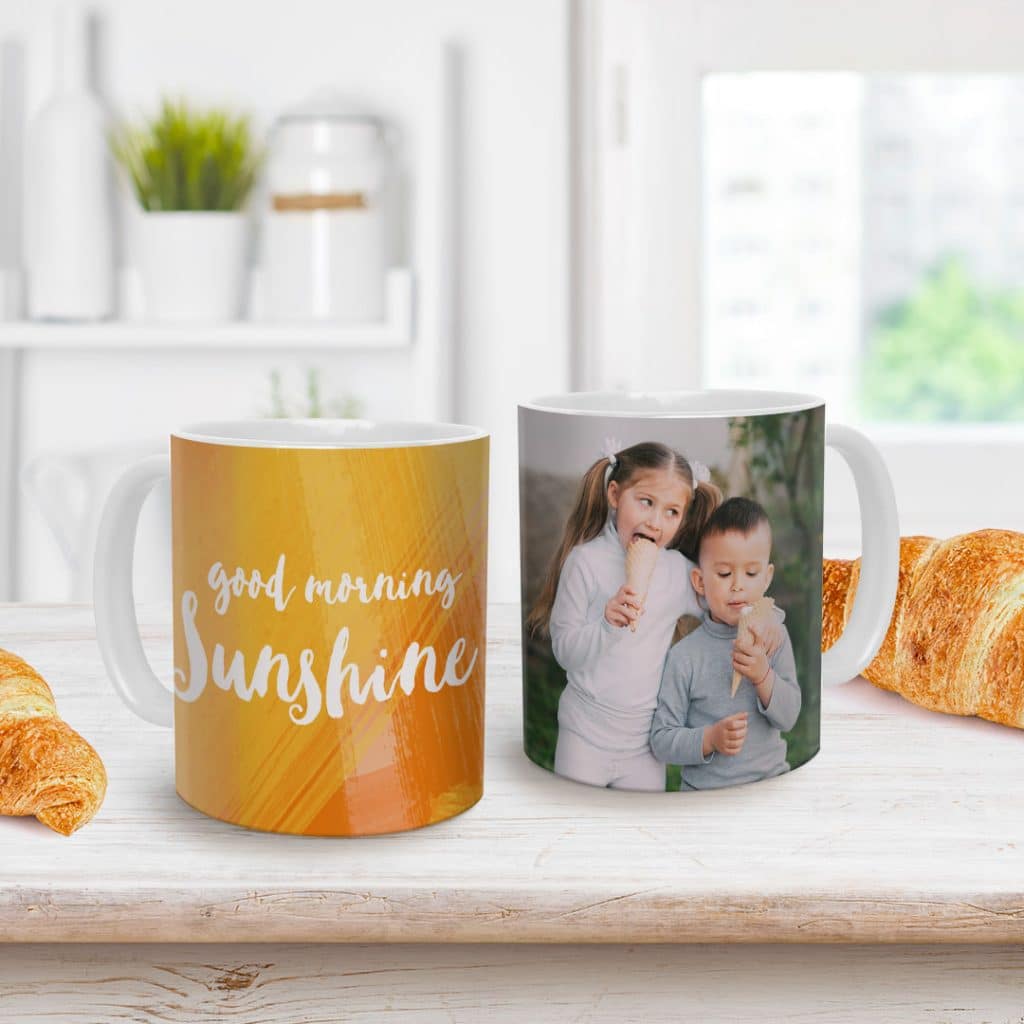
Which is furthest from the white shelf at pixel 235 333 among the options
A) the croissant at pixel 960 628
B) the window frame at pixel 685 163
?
the croissant at pixel 960 628

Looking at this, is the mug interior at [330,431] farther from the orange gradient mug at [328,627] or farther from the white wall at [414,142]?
the white wall at [414,142]

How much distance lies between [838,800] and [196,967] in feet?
0.76

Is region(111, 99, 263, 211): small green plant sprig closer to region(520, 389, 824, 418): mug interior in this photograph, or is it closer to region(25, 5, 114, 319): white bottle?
region(25, 5, 114, 319): white bottle

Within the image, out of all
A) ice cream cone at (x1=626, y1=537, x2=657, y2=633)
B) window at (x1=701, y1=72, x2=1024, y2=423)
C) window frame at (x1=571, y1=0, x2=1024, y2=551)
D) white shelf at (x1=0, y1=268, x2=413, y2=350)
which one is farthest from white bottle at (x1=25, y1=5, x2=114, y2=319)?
ice cream cone at (x1=626, y1=537, x2=657, y2=633)

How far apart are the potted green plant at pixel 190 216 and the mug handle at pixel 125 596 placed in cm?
133

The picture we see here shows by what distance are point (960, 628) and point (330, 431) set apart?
0.94 ft

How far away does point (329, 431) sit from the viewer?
0.48 meters

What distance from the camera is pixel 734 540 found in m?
0.42

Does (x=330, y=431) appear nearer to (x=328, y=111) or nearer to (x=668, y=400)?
(x=668, y=400)

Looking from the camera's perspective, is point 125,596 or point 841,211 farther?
point 841,211

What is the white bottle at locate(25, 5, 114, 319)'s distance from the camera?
1717 millimetres

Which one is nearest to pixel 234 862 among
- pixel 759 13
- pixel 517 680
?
pixel 517 680

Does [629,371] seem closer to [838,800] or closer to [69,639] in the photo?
[69,639]

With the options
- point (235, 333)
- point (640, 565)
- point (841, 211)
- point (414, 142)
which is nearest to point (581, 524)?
point (640, 565)
